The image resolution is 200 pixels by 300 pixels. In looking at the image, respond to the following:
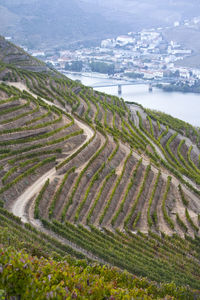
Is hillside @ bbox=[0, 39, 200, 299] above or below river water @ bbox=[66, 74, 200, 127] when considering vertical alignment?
above

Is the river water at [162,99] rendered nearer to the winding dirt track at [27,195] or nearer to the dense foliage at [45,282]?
the winding dirt track at [27,195]

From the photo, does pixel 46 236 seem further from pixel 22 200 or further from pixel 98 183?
pixel 98 183

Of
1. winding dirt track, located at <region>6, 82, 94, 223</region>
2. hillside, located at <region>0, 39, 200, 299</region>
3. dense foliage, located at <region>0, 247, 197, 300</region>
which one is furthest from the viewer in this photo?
winding dirt track, located at <region>6, 82, 94, 223</region>

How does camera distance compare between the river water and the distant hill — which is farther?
the river water

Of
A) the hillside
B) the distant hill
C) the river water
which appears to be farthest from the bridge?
the hillside

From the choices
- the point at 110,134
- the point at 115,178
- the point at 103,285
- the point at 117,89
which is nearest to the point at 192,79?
the point at 117,89

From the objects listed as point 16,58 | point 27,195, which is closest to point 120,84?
point 16,58

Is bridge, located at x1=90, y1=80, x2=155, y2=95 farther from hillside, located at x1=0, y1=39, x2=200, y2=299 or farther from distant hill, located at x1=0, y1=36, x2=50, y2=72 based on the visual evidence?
hillside, located at x1=0, y1=39, x2=200, y2=299
